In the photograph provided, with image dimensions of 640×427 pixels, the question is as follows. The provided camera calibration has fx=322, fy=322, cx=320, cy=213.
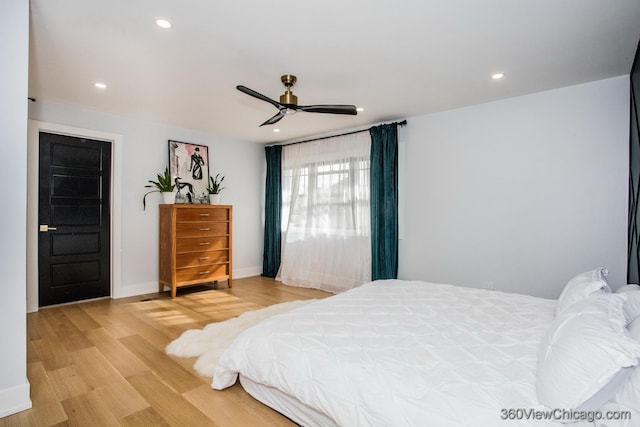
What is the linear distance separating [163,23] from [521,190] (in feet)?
11.9

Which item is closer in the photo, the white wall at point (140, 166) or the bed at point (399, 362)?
the bed at point (399, 362)

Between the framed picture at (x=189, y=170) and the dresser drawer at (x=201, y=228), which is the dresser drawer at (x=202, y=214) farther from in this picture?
the framed picture at (x=189, y=170)

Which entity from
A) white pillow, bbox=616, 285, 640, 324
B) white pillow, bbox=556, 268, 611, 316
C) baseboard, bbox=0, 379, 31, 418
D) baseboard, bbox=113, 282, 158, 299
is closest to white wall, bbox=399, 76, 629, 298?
white pillow, bbox=556, 268, 611, 316

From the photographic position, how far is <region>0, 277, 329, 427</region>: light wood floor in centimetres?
184

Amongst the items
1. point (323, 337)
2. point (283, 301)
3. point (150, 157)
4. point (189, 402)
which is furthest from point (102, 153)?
point (323, 337)

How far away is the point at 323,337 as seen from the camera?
1.79 metres

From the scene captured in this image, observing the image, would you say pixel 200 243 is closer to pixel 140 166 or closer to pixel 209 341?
pixel 140 166

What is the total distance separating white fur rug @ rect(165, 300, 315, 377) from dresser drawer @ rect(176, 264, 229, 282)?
1.42 metres

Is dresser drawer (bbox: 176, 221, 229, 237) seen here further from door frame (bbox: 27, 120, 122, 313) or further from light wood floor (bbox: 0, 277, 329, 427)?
light wood floor (bbox: 0, 277, 329, 427)

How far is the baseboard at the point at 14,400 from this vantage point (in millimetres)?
1813

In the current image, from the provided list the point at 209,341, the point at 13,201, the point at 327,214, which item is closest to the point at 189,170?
the point at 327,214

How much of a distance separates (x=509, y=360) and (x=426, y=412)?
57 centimetres

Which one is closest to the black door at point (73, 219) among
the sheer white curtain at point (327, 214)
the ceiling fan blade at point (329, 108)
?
the sheer white curtain at point (327, 214)

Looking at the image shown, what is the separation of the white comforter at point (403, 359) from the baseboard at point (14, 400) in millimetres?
1062
